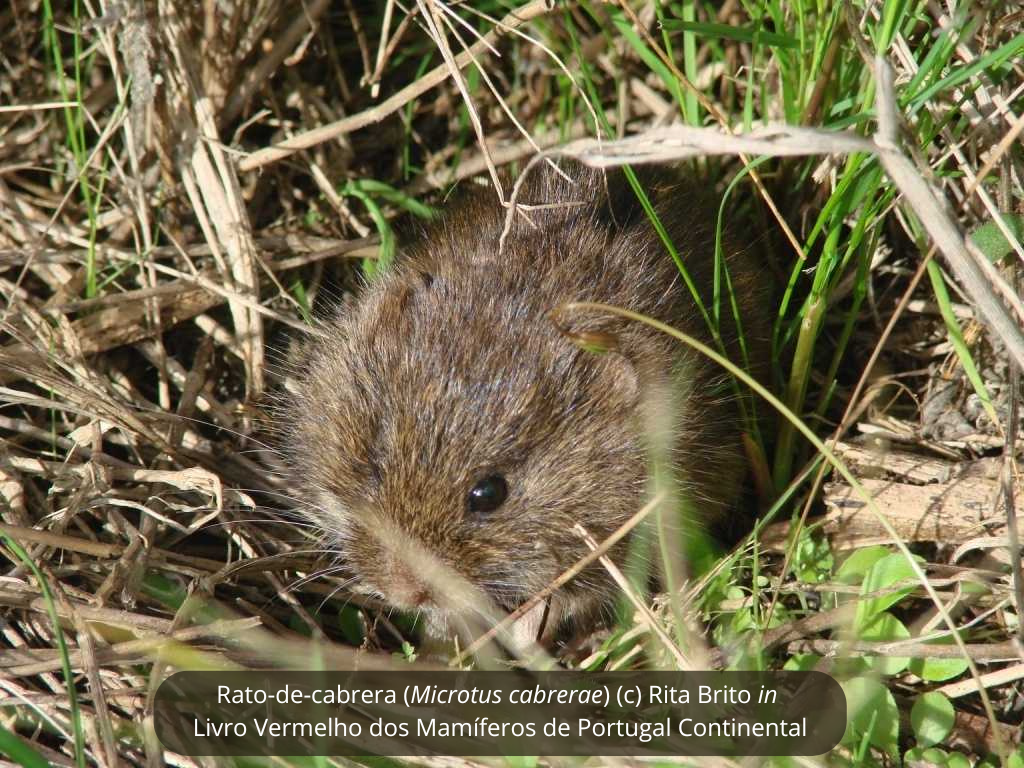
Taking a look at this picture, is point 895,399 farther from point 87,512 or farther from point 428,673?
point 87,512

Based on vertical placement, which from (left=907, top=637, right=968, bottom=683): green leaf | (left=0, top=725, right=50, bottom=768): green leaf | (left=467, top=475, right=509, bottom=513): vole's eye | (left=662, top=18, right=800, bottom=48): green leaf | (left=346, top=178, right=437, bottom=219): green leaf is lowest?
A: (left=0, top=725, right=50, bottom=768): green leaf

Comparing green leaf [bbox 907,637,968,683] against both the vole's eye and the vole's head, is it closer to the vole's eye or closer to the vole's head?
the vole's head

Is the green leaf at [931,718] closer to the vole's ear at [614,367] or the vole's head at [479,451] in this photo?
the vole's head at [479,451]

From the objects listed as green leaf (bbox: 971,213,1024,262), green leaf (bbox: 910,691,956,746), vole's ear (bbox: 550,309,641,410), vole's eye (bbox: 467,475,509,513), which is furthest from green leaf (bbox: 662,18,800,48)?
green leaf (bbox: 910,691,956,746)

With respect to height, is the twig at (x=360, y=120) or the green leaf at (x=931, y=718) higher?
the twig at (x=360, y=120)

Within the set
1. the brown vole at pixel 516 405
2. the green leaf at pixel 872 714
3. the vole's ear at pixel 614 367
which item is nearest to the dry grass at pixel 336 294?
the green leaf at pixel 872 714

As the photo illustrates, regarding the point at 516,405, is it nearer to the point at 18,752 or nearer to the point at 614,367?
the point at 614,367
